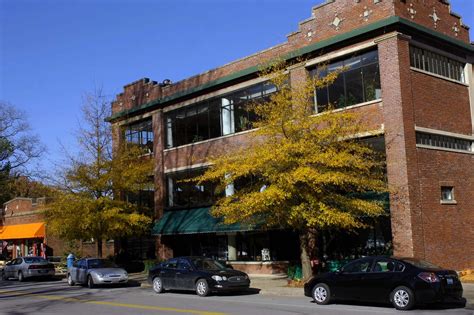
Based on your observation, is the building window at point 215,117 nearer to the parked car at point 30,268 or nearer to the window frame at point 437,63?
the window frame at point 437,63

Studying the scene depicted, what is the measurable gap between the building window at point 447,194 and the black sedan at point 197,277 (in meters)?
9.31

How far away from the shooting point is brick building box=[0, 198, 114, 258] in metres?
47.2

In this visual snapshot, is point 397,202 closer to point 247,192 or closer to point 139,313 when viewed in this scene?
point 247,192

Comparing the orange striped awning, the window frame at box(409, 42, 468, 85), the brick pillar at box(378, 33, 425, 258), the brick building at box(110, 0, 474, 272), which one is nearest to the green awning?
the brick building at box(110, 0, 474, 272)

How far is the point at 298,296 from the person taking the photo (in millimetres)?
19312

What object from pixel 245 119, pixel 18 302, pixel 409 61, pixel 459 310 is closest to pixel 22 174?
pixel 245 119

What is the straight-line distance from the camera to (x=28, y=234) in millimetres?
48750

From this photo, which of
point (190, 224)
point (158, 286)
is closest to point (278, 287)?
point (158, 286)

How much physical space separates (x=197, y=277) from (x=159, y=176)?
49.7 ft

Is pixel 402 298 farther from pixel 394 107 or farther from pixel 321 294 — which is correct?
pixel 394 107

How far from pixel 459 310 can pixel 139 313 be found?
27.1ft

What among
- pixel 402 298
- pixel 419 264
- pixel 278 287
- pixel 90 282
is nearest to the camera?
pixel 402 298

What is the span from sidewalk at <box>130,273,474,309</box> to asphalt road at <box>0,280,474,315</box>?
0.72 metres

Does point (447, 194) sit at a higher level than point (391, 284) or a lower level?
higher
